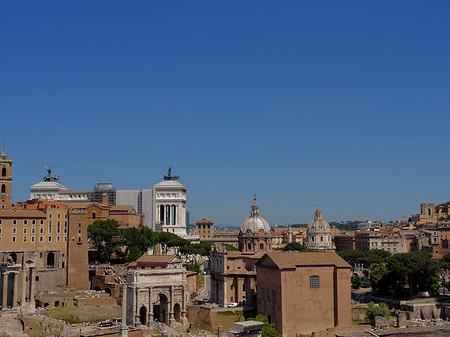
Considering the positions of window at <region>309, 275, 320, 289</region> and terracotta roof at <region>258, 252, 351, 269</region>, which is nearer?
terracotta roof at <region>258, 252, 351, 269</region>

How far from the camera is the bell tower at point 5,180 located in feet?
306

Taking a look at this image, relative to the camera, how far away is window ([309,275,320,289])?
68269mm

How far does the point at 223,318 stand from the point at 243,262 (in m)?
11.4

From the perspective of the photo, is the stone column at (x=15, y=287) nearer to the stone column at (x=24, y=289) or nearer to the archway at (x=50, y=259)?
the stone column at (x=24, y=289)

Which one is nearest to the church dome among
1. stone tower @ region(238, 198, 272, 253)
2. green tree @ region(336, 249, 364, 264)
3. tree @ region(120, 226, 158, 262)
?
stone tower @ region(238, 198, 272, 253)

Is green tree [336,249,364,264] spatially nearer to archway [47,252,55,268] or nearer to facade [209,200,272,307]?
facade [209,200,272,307]

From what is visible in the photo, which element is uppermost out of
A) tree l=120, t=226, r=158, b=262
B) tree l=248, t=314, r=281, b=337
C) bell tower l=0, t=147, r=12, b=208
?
bell tower l=0, t=147, r=12, b=208

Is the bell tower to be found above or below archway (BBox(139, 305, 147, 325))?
above

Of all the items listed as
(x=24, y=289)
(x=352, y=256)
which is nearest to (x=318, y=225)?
(x=352, y=256)

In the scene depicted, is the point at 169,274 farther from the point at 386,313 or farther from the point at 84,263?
the point at 386,313

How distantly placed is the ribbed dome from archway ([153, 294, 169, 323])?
327 ft

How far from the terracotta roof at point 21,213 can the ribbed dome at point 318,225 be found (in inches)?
3822

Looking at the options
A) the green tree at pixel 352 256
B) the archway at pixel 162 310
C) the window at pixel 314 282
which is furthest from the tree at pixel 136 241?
the green tree at pixel 352 256

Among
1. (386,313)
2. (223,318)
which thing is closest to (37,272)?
(223,318)
